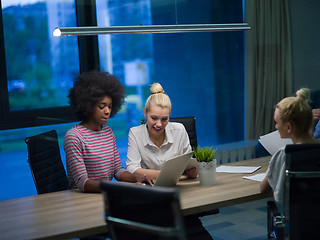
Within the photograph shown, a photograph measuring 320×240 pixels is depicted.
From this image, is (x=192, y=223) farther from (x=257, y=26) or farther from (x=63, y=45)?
(x=257, y=26)

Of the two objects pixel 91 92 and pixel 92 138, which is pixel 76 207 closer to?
pixel 92 138

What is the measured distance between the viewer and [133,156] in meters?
2.85

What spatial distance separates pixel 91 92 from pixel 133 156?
0.50 metres

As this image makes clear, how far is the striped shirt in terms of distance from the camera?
255cm

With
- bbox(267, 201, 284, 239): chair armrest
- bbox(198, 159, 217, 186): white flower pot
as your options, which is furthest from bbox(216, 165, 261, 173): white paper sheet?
bbox(267, 201, 284, 239): chair armrest

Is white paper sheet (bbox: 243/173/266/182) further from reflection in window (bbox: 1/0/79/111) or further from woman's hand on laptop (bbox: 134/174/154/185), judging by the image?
reflection in window (bbox: 1/0/79/111)

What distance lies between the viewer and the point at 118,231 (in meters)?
1.67

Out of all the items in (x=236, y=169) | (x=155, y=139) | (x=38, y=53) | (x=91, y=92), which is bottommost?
(x=236, y=169)

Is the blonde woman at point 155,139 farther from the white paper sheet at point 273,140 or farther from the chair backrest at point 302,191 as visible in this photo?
the chair backrest at point 302,191

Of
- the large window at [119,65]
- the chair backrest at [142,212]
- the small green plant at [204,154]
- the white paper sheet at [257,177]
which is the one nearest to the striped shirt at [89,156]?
the small green plant at [204,154]

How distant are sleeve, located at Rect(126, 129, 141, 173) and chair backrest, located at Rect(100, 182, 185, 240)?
111 cm

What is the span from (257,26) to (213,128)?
4.44 feet

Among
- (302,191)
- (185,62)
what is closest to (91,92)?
(302,191)

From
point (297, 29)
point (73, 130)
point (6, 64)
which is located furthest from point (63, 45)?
point (297, 29)
